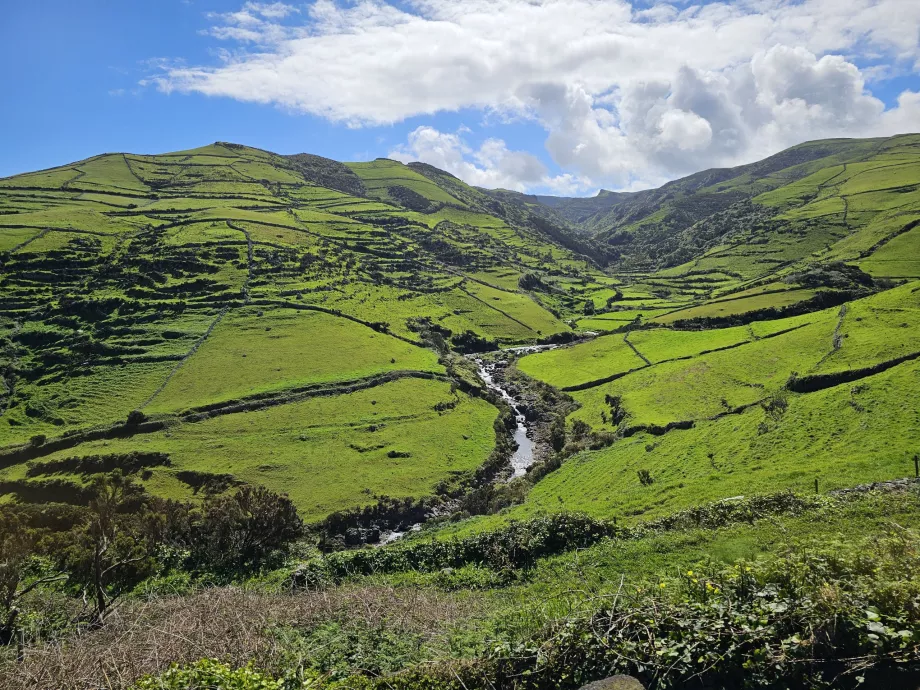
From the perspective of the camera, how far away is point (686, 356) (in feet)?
235

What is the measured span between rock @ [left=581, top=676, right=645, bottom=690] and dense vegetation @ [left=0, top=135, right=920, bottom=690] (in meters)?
0.41

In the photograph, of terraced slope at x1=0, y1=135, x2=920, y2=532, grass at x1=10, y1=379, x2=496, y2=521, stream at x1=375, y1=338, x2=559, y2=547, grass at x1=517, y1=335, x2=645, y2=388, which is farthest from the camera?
grass at x1=517, y1=335, x2=645, y2=388

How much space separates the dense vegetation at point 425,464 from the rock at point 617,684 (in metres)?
0.41

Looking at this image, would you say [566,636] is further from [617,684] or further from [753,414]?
[753,414]

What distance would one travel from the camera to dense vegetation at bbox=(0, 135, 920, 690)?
24.7 ft

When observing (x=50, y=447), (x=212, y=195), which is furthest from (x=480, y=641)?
(x=212, y=195)

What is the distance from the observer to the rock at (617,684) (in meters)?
6.35

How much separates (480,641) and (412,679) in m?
1.61

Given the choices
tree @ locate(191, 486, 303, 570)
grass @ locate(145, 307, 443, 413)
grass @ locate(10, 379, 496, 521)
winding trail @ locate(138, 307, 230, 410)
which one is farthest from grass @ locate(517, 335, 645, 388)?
tree @ locate(191, 486, 303, 570)

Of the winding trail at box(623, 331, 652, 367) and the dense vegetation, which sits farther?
the winding trail at box(623, 331, 652, 367)

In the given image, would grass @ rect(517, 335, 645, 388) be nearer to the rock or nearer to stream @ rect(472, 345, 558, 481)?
stream @ rect(472, 345, 558, 481)

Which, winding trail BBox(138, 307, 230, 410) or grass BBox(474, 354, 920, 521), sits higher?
winding trail BBox(138, 307, 230, 410)

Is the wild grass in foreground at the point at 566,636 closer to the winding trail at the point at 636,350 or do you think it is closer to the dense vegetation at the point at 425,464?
the dense vegetation at the point at 425,464

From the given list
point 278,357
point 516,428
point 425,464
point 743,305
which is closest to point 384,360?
point 278,357
